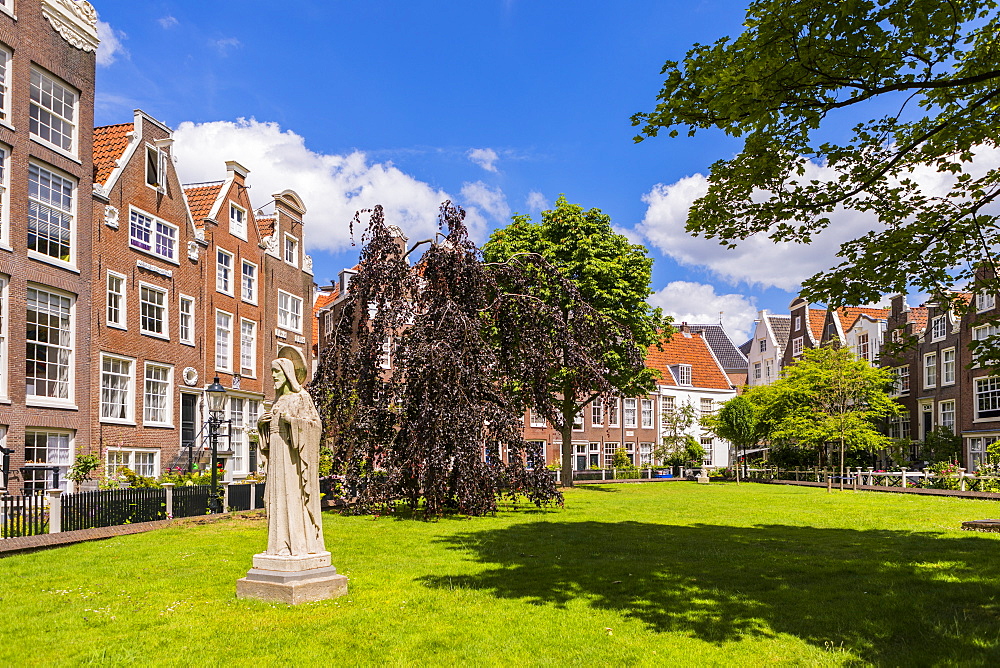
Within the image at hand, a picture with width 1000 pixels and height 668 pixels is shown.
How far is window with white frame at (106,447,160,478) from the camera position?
88.0 ft

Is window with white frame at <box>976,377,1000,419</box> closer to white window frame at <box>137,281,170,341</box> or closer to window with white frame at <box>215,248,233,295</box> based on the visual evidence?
window with white frame at <box>215,248,233,295</box>

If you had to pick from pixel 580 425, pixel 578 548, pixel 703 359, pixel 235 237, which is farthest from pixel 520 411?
pixel 703 359

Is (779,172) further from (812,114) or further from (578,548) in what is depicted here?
(578,548)

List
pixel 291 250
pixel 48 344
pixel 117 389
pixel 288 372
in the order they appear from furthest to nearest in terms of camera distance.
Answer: pixel 291 250 < pixel 117 389 < pixel 48 344 < pixel 288 372

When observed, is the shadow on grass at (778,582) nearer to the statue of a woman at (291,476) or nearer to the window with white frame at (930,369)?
the statue of a woman at (291,476)

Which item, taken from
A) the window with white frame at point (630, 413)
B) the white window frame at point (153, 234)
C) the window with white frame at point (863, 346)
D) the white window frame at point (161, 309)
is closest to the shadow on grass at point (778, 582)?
the white window frame at point (161, 309)

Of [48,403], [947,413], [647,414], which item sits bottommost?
[647,414]

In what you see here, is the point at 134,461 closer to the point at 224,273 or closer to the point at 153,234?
the point at 153,234

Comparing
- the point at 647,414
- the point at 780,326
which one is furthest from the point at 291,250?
the point at 780,326

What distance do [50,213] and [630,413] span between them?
4720cm

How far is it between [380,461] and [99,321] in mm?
12083

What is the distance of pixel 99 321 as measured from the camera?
87.1ft

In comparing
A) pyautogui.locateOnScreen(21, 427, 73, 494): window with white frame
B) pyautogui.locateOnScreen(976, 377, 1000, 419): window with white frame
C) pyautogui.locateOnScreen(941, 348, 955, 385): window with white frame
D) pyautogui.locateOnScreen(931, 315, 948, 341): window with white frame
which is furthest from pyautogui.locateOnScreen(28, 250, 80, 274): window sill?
pyautogui.locateOnScreen(941, 348, 955, 385): window with white frame

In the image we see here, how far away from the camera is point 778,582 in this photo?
35.7 ft
